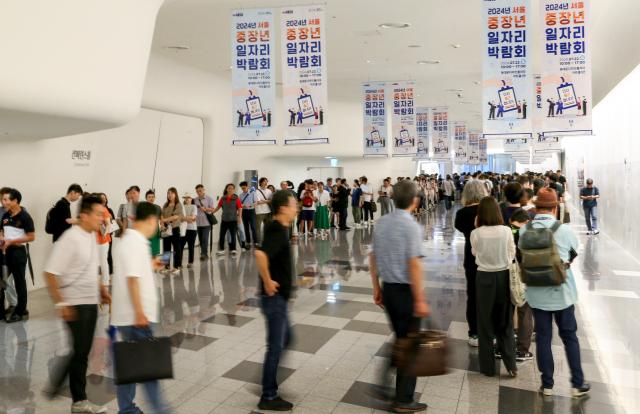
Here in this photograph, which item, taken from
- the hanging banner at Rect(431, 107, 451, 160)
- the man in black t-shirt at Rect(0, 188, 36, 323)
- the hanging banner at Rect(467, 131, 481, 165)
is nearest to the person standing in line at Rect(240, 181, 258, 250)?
the man in black t-shirt at Rect(0, 188, 36, 323)

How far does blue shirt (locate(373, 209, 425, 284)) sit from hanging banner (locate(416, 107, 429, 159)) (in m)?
18.0

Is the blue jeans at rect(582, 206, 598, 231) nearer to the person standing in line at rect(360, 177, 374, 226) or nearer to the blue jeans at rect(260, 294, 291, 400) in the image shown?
the person standing in line at rect(360, 177, 374, 226)

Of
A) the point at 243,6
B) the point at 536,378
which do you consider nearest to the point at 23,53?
the point at 243,6

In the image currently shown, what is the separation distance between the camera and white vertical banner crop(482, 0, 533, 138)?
7.97 m

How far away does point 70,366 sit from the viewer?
3.79 m

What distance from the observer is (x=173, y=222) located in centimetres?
973

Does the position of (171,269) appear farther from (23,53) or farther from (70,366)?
(70,366)

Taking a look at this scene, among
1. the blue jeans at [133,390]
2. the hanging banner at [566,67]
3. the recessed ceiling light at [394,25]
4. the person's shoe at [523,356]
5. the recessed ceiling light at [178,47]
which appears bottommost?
the person's shoe at [523,356]

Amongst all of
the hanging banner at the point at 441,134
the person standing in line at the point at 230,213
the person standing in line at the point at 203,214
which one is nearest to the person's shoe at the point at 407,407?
the person standing in line at the point at 203,214

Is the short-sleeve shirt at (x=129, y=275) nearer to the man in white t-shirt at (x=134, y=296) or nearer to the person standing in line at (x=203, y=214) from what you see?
the man in white t-shirt at (x=134, y=296)

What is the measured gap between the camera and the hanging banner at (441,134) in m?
21.2

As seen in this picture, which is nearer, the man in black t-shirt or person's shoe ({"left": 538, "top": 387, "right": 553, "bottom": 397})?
person's shoe ({"left": 538, "top": 387, "right": 553, "bottom": 397})

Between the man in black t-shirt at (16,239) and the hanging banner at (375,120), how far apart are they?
10.9 metres

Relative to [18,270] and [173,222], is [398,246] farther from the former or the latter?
[173,222]
